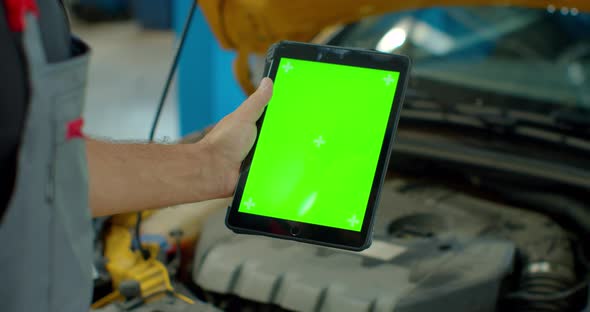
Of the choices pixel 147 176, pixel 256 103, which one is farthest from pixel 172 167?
pixel 256 103

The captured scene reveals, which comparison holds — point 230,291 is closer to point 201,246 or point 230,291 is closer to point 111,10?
point 201,246

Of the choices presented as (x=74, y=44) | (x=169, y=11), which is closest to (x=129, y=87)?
(x=169, y=11)

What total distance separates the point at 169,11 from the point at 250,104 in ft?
18.8

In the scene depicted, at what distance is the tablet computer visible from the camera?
36.4 inches

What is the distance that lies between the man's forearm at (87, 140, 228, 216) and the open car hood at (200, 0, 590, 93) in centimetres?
52

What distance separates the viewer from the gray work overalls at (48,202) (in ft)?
1.98

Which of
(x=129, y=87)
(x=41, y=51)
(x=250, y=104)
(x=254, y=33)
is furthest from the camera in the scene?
(x=129, y=87)

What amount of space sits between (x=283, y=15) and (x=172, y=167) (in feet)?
2.08

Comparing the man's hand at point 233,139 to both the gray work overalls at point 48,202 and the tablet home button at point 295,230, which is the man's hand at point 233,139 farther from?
the gray work overalls at point 48,202

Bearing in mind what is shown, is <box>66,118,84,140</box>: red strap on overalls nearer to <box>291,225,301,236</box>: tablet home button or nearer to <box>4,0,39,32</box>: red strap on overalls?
<box>4,0,39,32</box>: red strap on overalls

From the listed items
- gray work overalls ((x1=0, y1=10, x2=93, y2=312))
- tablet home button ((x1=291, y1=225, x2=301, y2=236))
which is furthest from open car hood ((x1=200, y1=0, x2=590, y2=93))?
gray work overalls ((x1=0, y1=10, x2=93, y2=312))

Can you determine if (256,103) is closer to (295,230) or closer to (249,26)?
(295,230)

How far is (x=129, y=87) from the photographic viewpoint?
4859 mm

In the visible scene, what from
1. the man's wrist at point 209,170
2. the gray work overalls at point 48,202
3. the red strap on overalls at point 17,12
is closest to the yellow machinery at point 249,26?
the man's wrist at point 209,170
